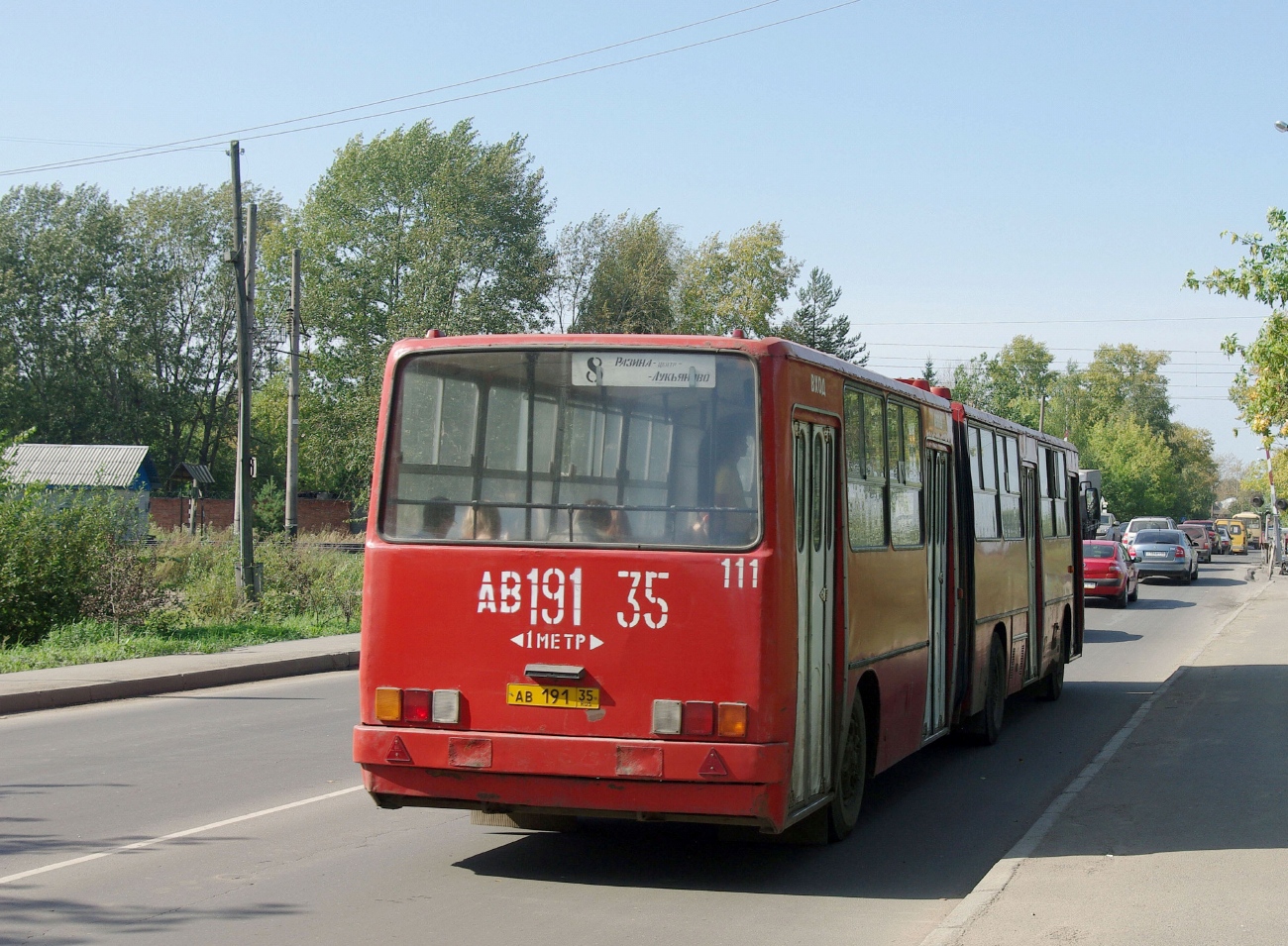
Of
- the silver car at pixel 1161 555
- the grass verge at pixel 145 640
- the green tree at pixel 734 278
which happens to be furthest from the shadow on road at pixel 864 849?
the green tree at pixel 734 278

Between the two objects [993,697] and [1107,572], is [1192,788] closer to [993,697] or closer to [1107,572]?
[993,697]

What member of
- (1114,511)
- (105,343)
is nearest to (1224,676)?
(105,343)

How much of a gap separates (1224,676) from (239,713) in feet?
38.2

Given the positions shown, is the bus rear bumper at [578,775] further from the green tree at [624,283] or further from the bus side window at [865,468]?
the green tree at [624,283]

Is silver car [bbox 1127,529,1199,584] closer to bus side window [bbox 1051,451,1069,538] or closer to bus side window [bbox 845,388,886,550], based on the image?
bus side window [bbox 1051,451,1069,538]

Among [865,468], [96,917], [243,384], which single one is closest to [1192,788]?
[865,468]

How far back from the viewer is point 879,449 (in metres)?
8.99

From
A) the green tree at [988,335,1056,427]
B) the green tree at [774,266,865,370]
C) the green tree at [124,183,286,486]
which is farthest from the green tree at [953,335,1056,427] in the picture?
the green tree at [124,183,286,486]

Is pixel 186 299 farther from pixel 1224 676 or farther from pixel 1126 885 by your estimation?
pixel 1126 885

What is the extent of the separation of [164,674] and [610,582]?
10832 mm

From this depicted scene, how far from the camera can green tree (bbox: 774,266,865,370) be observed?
7931 centimetres

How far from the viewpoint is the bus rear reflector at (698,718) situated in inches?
263

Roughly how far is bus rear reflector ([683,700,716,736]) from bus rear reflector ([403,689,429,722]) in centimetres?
135

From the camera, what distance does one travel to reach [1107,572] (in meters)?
31.1
